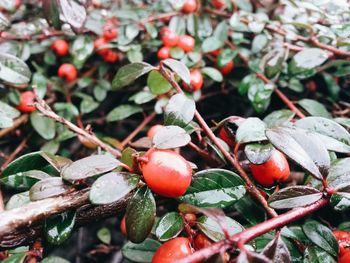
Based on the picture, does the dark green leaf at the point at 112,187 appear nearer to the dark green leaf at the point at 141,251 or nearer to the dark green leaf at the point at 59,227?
the dark green leaf at the point at 59,227

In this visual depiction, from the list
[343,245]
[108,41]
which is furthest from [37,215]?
[108,41]

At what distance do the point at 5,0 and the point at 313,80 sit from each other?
111 cm

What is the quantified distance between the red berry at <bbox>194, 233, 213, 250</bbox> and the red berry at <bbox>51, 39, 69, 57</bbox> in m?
0.97

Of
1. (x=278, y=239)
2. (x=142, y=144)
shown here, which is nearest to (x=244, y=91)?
(x=142, y=144)

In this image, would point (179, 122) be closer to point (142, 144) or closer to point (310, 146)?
point (142, 144)

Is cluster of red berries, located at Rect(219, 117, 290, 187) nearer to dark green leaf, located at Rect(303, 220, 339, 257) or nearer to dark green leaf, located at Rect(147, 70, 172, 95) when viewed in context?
dark green leaf, located at Rect(303, 220, 339, 257)

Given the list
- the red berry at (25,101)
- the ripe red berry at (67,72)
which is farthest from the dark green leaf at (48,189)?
the ripe red berry at (67,72)

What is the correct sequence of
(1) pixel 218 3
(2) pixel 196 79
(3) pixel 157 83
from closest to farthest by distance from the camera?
(3) pixel 157 83 → (2) pixel 196 79 → (1) pixel 218 3

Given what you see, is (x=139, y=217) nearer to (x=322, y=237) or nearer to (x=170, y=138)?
(x=170, y=138)

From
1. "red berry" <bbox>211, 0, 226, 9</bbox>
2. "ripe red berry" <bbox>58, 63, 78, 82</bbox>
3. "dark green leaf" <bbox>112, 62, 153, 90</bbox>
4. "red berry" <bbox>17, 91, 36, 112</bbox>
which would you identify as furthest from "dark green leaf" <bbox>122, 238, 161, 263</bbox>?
"red berry" <bbox>211, 0, 226, 9</bbox>

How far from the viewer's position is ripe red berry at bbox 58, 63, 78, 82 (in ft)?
4.33

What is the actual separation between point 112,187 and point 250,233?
0.81 feet

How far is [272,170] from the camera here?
73 cm

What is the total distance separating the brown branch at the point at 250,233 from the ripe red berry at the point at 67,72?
98 cm
